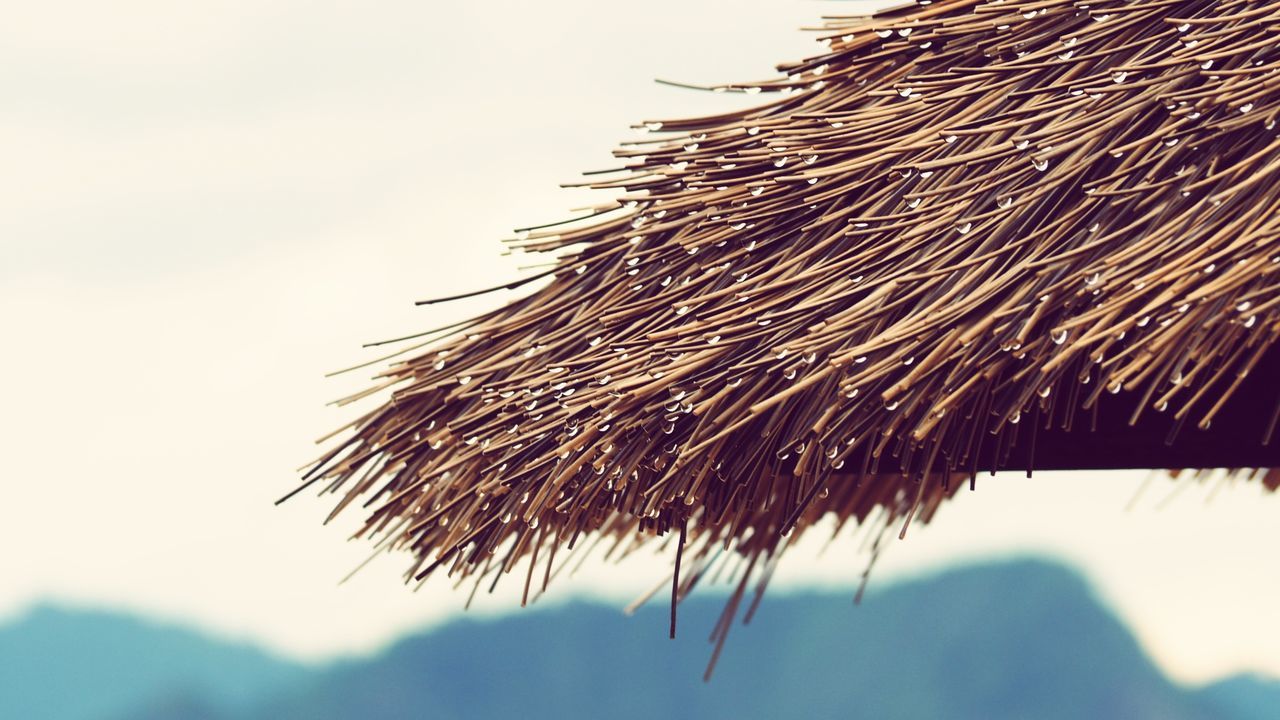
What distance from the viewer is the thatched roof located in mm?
1671

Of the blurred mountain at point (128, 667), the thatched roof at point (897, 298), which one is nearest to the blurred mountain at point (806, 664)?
the blurred mountain at point (128, 667)

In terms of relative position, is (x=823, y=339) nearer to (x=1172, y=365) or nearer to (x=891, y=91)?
(x=1172, y=365)

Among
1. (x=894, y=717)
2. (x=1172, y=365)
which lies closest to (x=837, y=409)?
(x=1172, y=365)

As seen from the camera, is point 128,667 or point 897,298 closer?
point 897,298

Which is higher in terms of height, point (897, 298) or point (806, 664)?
point (897, 298)

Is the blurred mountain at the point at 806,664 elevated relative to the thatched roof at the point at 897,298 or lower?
lower

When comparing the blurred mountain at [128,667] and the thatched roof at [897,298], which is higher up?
the thatched roof at [897,298]

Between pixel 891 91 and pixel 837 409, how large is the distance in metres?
0.77

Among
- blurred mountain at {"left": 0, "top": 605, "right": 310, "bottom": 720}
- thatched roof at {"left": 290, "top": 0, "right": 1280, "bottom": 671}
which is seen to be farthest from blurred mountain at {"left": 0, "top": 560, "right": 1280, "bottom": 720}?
thatched roof at {"left": 290, "top": 0, "right": 1280, "bottom": 671}

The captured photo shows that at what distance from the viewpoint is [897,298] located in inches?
73.6

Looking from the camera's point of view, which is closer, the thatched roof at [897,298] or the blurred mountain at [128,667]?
the thatched roof at [897,298]

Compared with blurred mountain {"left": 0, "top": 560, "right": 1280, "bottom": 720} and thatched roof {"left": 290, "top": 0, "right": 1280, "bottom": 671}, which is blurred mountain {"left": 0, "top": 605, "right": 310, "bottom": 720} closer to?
blurred mountain {"left": 0, "top": 560, "right": 1280, "bottom": 720}

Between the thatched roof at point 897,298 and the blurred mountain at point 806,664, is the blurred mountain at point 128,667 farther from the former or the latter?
the thatched roof at point 897,298

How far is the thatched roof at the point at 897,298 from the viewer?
1.67 metres
